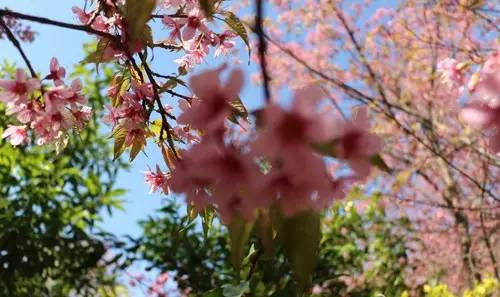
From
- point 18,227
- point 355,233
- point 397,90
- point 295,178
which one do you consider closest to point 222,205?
point 295,178

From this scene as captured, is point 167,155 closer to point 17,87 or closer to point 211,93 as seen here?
point 17,87

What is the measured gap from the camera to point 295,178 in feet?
1.37

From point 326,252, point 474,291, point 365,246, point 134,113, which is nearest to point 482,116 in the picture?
point 134,113

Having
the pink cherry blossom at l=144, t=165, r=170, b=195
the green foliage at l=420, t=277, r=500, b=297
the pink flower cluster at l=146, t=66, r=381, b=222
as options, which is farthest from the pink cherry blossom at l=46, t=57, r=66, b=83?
the green foliage at l=420, t=277, r=500, b=297

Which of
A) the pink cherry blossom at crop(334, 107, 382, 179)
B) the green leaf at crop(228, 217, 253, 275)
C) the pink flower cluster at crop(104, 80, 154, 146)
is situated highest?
the pink flower cluster at crop(104, 80, 154, 146)

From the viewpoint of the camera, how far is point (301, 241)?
491mm

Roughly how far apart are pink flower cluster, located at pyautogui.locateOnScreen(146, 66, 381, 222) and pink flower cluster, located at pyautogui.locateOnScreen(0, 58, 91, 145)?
0.47 m

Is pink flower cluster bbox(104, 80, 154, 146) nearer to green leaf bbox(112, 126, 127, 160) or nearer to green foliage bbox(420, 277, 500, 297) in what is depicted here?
green leaf bbox(112, 126, 127, 160)

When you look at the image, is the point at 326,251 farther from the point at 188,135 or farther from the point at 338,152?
the point at 338,152

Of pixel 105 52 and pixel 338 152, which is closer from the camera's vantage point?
pixel 338 152

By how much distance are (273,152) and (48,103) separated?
1.93 feet

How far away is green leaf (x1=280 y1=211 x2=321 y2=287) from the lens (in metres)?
0.49

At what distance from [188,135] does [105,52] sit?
194 mm

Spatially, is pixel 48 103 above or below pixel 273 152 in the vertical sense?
above
